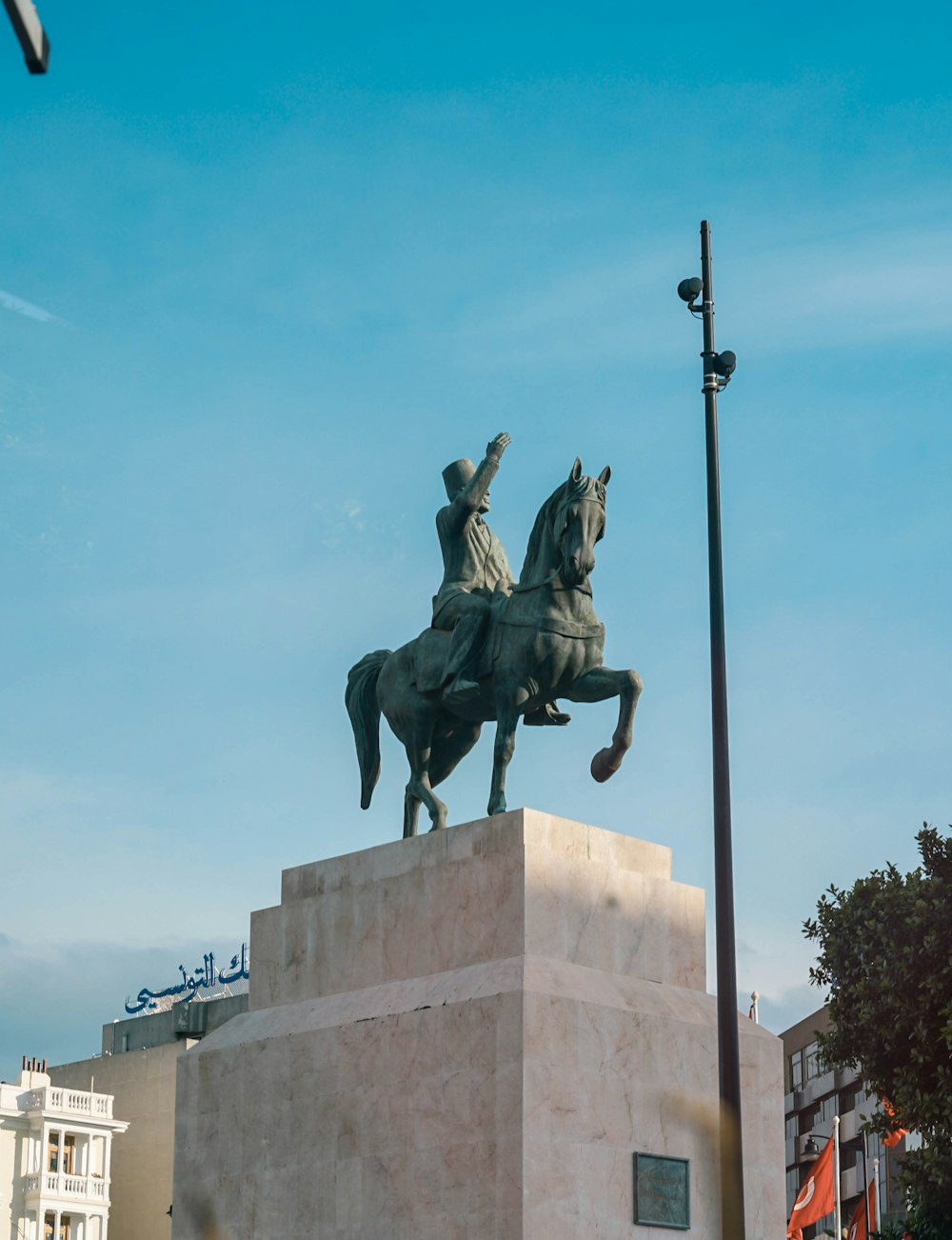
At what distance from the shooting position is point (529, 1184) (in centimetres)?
1680

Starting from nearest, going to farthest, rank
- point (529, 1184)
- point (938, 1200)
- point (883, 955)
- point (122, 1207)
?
point (529, 1184)
point (938, 1200)
point (883, 955)
point (122, 1207)

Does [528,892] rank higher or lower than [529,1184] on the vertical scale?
higher

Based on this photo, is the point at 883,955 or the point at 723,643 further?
the point at 883,955

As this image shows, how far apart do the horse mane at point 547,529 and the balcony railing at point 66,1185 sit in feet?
143

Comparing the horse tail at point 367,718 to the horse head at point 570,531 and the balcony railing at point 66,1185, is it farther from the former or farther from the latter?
the balcony railing at point 66,1185

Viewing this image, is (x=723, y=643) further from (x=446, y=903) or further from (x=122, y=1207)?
(x=122, y=1207)

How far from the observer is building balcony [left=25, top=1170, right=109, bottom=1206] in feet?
189

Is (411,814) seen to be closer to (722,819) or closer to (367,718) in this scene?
(367,718)

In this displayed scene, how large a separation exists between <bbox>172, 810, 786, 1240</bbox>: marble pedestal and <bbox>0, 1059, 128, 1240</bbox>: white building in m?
40.4

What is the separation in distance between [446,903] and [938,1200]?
13.1 metres

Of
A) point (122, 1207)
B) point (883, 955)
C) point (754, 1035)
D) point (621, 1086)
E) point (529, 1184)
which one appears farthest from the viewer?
point (122, 1207)

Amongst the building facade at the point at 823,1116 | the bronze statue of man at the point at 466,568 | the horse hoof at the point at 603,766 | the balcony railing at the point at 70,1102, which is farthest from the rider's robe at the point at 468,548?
the building facade at the point at 823,1116

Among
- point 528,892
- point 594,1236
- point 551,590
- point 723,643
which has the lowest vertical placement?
point 594,1236

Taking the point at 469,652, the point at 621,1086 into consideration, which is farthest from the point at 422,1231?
the point at 469,652
